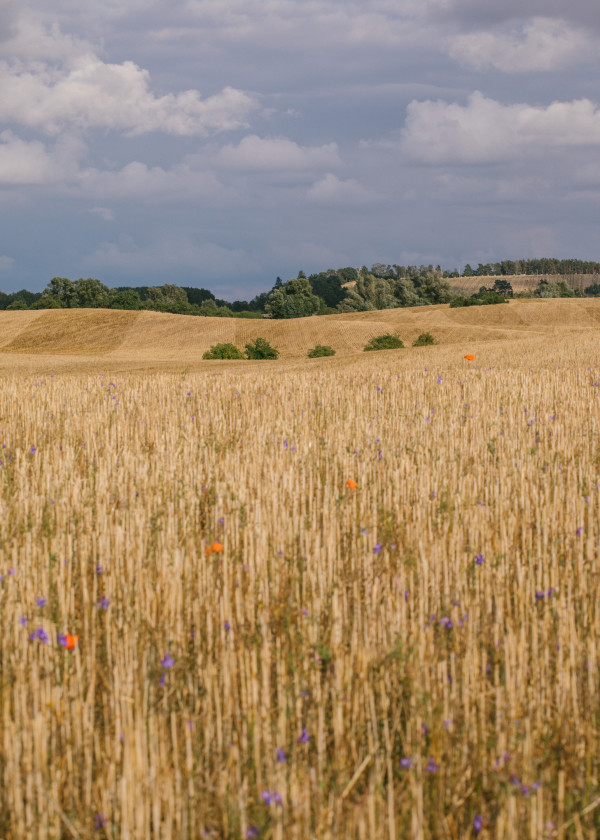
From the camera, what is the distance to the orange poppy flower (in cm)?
495

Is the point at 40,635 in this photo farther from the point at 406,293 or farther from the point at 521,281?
the point at 521,281

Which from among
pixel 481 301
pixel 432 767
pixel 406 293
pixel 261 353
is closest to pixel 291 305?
pixel 406 293

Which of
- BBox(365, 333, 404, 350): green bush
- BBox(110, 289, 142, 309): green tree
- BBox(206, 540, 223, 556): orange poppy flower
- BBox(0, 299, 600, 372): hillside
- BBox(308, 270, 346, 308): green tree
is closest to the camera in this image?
BBox(206, 540, 223, 556): orange poppy flower

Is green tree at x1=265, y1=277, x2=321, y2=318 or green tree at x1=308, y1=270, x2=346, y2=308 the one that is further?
green tree at x1=308, y1=270, x2=346, y2=308

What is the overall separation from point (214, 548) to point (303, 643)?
120 centimetres

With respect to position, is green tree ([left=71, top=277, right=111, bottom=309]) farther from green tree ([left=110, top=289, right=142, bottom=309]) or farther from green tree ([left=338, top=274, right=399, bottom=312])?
green tree ([left=338, top=274, right=399, bottom=312])

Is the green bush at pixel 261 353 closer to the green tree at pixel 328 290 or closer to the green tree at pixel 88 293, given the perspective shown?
the green tree at pixel 88 293

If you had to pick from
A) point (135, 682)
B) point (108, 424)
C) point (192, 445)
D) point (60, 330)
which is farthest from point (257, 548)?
point (60, 330)

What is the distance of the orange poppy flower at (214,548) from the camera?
16.2 feet

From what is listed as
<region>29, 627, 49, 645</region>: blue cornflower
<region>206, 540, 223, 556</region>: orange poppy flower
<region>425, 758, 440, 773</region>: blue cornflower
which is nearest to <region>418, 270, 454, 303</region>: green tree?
<region>206, 540, 223, 556</region>: orange poppy flower

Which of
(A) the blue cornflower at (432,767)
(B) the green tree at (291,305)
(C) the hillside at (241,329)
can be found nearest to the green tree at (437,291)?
(B) the green tree at (291,305)

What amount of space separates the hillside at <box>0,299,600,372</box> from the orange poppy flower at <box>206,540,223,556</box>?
2009 inches

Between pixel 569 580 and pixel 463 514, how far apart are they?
137cm

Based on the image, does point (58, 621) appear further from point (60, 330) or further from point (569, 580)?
point (60, 330)
